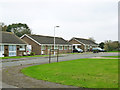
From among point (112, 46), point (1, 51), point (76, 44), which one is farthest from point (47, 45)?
point (112, 46)

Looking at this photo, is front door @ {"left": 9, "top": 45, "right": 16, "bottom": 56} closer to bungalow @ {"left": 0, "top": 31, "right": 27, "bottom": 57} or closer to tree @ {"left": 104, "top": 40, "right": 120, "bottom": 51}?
bungalow @ {"left": 0, "top": 31, "right": 27, "bottom": 57}

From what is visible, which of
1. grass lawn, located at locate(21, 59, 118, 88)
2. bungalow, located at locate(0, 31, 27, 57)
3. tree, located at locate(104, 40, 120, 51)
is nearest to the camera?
grass lawn, located at locate(21, 59, 118, 88)

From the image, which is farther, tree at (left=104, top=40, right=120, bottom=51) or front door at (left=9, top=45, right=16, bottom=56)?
tree at (left=104, top=40, right=120, bottom=51)

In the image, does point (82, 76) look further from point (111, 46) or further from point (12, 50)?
point (111, 46)

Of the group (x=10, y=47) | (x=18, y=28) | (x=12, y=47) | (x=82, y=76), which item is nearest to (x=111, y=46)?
(x=12, y=47)

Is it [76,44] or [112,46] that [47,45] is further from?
[112,46]

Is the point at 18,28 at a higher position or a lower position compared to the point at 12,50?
higher

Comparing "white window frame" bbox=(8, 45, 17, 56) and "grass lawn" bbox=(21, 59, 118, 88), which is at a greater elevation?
"white window frame" bbox=(8, 45, 17, 56)

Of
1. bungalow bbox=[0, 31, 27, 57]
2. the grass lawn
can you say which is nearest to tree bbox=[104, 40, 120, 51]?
bungalow bbox=[0, 31, 27, 57]

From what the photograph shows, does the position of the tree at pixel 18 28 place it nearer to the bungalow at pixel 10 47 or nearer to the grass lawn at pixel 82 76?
the bungalow at pixel 10 47

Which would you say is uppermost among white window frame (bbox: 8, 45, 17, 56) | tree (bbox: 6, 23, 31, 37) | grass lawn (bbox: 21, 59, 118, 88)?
tree (bbox: 6, 23, 31, 37)

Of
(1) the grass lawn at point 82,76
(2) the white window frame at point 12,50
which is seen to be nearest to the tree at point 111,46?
(2) the white window frame at point 12,50

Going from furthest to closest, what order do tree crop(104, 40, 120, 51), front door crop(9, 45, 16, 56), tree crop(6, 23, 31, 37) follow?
tree crop(6, 23, 31, 37)
tree crop(104, 40, 120, 51)
front door crop(9, 45, 16, 56)

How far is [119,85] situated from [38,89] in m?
3.67
